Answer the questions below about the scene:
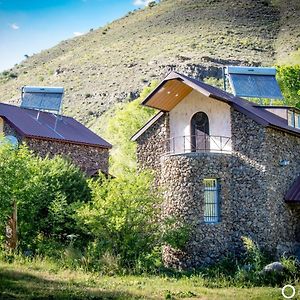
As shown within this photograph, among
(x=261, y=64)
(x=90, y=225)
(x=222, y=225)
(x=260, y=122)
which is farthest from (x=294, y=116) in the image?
(x=261, y=64)

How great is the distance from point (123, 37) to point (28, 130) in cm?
6580

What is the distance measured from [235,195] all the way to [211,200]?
1120 millimetres

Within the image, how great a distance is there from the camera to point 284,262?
22.3 m

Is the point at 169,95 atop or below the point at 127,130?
below

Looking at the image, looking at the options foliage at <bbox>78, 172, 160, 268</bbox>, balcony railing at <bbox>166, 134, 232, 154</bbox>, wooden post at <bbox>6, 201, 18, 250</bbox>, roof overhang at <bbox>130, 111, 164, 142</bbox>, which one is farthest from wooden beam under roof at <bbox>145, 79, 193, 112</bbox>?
wooden post at <bbox>6, 201, 18, 250</bbox>

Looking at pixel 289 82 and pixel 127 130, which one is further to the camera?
pixel 289 82

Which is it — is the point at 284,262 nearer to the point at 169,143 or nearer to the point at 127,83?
the point at 169,143

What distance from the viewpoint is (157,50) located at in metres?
82.2

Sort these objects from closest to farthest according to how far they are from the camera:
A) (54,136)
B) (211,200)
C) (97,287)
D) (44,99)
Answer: (97,287)
(211,200)
(54,136)
(44,99)

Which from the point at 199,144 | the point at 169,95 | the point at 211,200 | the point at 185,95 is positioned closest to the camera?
the point at 211,200

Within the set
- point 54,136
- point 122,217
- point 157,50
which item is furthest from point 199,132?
point 157,50

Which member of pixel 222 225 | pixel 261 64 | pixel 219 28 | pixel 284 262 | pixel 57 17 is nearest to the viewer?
pixel 284 262

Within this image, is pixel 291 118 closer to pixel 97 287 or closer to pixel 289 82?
pixel 97 287

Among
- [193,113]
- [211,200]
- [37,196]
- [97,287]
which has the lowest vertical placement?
[97,287]
